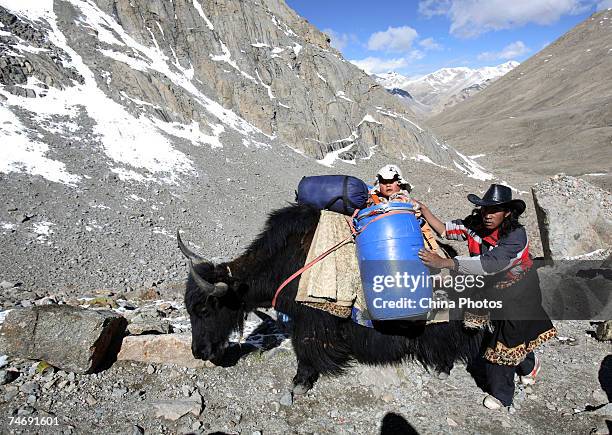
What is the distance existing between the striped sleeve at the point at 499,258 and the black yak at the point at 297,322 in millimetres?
653

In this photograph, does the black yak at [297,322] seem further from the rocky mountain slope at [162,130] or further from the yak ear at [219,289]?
the rocky mountain slope at [162,130]

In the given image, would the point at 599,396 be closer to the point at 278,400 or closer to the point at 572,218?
the point at 278,400

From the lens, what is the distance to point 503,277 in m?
2.82

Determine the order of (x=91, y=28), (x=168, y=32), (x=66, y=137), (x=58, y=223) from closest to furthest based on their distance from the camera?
1. (x=58, y=223)
2. (x=66, y=137)
3. (x=91, y=28)
4. (x=168, y=32)

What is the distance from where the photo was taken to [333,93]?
25641mm

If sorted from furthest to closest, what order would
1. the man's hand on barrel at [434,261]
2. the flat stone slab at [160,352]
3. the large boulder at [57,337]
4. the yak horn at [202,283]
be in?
the flat stone slab at [160,352] → the large boulder at [57,337] → the yak horn at [202,283] → the man's hand on barrel at [434,261]

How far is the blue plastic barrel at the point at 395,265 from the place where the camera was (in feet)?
8.52

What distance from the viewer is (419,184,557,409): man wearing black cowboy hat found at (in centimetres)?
259

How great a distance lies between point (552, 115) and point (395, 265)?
61.6m

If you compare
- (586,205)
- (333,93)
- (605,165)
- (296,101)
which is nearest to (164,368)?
(586,205)

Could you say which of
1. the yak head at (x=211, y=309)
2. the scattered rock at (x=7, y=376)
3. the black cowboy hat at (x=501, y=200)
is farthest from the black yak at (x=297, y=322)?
the scattered rock at (x=7, y=376)

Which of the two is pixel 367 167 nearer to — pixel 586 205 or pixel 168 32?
pixel 168 32

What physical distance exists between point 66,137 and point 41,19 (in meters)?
8.54

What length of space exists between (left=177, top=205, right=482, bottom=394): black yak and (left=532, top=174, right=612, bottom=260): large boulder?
4253 mm
